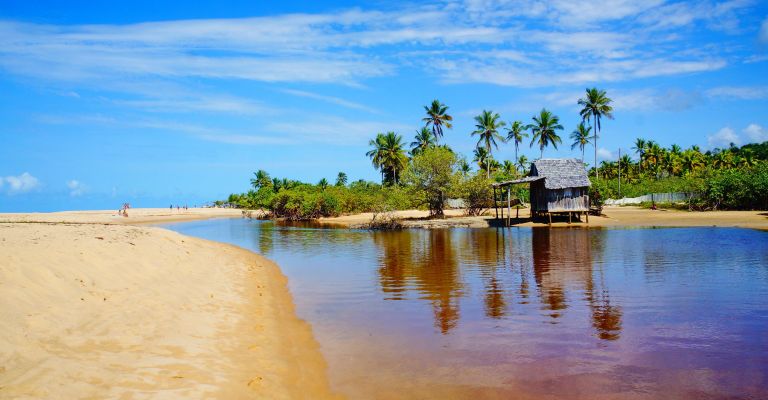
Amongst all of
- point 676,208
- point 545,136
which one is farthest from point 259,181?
point 676,208

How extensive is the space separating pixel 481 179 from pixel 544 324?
3891cm

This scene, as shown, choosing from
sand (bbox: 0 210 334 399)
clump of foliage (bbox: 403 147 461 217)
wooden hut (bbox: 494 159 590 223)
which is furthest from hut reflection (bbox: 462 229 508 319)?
clump of foliage (bbox: 403 147 461 217)

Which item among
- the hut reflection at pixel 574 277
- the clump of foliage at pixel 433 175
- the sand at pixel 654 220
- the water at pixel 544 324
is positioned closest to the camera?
the water at pixel 544 324

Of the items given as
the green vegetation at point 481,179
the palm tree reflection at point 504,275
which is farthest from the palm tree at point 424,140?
the palm tree reflection at point 504,275

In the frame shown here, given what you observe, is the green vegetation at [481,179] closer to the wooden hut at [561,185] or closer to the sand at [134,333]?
the wooden hut at [561,185]

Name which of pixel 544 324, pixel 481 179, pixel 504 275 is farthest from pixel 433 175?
pixel 544 324

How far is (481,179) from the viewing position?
48062 mm

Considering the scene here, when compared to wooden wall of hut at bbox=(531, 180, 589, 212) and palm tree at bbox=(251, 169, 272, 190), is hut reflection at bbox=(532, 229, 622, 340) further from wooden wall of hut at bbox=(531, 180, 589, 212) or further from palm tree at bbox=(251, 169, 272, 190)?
palm tree at bbox=(251, 169, 272, 190)

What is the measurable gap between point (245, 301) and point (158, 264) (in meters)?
3.24

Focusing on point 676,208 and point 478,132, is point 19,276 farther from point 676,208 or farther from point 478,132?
point 478,132

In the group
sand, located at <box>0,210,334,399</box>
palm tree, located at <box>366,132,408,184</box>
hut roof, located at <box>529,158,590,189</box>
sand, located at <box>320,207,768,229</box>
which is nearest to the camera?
sand, located at <box>0,210,334,399</box>

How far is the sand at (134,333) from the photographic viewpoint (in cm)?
546

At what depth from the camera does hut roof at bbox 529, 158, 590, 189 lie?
3928 cm

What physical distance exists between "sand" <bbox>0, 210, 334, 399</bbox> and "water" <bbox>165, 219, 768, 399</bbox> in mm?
910
